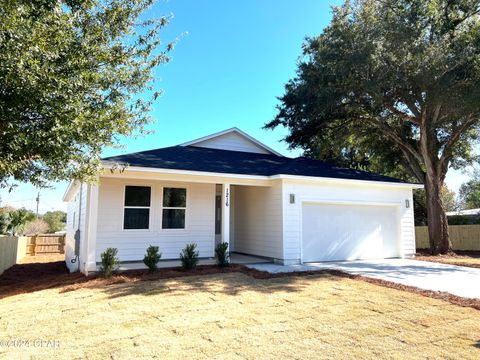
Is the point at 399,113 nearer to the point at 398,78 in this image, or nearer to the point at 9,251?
the point at 398,78

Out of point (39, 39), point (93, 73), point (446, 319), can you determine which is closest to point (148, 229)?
point (93, 73)

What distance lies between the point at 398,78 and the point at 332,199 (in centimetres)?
528

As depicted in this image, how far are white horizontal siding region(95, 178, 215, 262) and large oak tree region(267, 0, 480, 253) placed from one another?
6.59 meters

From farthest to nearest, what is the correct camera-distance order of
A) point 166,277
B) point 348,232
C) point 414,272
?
point 348,232 → point 414,272 → point 166,277

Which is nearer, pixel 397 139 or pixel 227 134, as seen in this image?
pixel 227 134

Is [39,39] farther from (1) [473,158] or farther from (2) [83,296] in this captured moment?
(1) [473,158]

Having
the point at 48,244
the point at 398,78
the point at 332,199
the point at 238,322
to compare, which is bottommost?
the point at 238,322

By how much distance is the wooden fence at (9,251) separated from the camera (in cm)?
1300

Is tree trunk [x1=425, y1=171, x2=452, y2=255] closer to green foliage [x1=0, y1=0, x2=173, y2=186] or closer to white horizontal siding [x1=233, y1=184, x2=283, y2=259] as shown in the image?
white horizontal siding [x1=233, y1=184, x2=283, y2=259]

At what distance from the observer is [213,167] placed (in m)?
11.6

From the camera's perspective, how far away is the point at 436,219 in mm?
16062

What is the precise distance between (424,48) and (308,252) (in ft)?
27.9

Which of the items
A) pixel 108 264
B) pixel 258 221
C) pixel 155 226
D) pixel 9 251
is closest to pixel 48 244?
pixel 9 251

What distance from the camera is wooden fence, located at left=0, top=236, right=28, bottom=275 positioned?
13005mm
